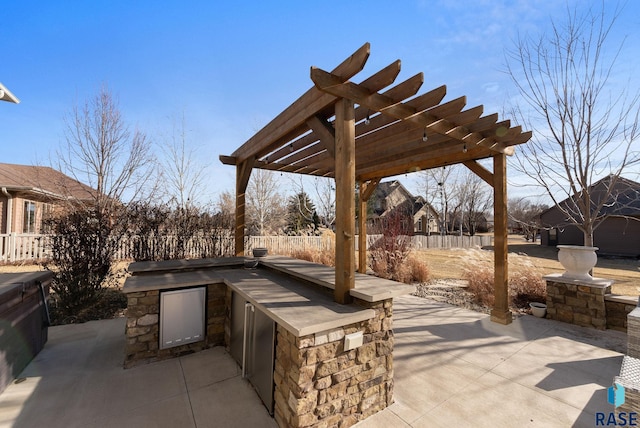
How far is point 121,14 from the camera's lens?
479cm

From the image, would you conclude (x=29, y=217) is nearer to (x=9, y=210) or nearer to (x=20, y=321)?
(x=9, y=210)

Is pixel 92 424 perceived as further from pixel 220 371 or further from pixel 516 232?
pixel 516 232

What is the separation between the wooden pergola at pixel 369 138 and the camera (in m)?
2.40

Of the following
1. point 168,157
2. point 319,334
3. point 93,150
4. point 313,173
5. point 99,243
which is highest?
point 168,157

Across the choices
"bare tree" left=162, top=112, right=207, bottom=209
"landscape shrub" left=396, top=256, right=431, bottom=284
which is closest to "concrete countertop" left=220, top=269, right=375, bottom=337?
"landscape shrub" left=396, top=256, right=431, bottom=284

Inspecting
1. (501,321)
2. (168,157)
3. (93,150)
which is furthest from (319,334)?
(168,157)

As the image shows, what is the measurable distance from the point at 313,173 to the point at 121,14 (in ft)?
15.8

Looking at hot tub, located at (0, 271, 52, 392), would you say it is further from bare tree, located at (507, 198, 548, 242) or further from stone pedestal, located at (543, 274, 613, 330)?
bare tree, located at (507, 198, 548, 242)

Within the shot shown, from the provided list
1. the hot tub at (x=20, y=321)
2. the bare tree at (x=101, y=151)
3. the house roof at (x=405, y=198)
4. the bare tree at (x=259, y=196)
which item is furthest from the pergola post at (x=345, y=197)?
the house roof at (x=405, y=198)

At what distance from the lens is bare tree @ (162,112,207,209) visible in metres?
11.2

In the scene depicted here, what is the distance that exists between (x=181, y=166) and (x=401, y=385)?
11.9m

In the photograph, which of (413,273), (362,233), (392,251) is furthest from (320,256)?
(413,273)

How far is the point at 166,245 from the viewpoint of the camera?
6160 millimetres

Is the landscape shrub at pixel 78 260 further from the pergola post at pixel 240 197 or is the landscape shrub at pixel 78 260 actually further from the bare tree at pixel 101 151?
the pergola post at pixel 240 197
